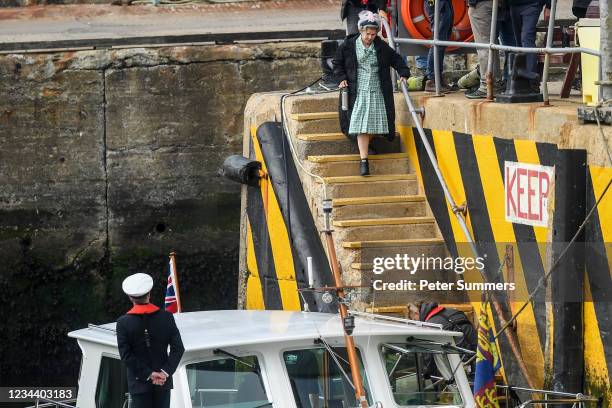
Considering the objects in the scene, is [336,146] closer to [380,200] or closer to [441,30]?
[380,200]

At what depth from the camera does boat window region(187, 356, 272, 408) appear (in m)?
8.45

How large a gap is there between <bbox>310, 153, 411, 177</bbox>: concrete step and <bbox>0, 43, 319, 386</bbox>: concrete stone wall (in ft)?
18.4

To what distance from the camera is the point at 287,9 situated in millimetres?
21156

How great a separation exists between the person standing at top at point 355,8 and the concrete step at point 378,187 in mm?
2063

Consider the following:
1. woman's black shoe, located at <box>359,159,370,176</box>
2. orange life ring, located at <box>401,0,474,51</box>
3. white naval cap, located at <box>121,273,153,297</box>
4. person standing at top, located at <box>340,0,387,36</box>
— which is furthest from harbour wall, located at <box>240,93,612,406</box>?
white naval cap, located at <box>121,273,153,297</box>

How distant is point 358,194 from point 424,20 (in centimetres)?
206

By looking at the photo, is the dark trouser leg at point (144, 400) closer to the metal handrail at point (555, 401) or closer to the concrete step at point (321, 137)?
the metal handrail at point (555, 401)

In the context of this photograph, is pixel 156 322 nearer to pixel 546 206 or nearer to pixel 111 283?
pixel 546 206

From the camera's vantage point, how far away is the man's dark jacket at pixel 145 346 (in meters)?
8.38

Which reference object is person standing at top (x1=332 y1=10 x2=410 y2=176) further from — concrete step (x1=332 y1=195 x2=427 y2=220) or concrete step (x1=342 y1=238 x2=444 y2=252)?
concrete step (x1=342 y1=238 x2=444 y2=252)

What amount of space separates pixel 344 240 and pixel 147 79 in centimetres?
682

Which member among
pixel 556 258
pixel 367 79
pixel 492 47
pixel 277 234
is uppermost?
pixel 492 47

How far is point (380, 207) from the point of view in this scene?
40.4 feet

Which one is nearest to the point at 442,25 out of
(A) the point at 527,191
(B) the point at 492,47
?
(B) the point at 492,47
